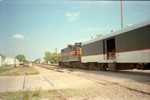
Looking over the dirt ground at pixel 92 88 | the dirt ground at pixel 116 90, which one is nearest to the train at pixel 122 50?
the dirt ground at pixel 92 88

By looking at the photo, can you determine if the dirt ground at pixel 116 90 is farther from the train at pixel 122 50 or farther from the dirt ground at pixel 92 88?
the train at pixel 122 50

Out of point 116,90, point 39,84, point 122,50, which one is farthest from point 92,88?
point 122,50

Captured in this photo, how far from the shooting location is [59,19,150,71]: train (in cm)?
847

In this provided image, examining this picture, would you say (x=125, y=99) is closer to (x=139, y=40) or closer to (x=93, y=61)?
(x=139, y=40)

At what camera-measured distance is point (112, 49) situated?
45.8 ft

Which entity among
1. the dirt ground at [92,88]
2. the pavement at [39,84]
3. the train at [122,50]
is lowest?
the pavement at [39,84]

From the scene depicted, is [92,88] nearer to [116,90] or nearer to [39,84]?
[116,90]

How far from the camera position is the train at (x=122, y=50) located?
847cm

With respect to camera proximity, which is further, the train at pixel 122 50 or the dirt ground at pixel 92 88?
the train at pixel 122 50

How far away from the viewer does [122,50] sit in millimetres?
10461

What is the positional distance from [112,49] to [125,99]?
33.7ft

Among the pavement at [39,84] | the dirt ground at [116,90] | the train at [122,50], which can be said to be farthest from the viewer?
the train at [122,50]

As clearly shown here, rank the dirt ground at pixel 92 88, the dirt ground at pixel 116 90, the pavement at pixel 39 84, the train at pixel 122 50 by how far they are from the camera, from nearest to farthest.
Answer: the dirt ground at pixel 116 90
the dirt ground at pixel 92 88
the pavement at pixel 39 84
the train at pixel 122 50

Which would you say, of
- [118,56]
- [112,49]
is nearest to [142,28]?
[118,56]
